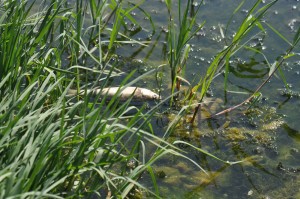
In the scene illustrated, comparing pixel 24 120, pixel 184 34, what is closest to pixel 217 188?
pixel 184 34

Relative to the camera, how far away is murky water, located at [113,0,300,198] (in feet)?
11.2

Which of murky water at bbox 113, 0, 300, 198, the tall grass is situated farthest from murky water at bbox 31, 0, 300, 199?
the tall grass

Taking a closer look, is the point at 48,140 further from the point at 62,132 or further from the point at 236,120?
the point at 236,120

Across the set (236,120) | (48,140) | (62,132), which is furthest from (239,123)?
(48,140)

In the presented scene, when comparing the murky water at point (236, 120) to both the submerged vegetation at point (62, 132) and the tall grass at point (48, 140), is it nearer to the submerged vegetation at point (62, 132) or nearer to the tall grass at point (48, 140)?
the submerged vegetation at point (62, 132)

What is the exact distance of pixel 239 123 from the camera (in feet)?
12.5

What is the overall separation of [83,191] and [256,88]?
59.2 inches

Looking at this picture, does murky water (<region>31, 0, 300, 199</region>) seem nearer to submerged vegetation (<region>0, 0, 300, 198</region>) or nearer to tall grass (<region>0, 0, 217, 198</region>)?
submerged vegetation (<region>0, 0, 300, 198</region>)

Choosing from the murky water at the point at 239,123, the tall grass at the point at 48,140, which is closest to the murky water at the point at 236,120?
the murky water at the point at 239,123

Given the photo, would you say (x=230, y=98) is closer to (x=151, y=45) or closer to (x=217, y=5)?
(x=151, y=45)

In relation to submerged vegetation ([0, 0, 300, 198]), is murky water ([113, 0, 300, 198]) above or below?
below

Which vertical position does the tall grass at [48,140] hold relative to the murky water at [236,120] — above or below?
above

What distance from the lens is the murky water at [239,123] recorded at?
134 inches

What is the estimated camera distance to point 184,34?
3.67 metres
